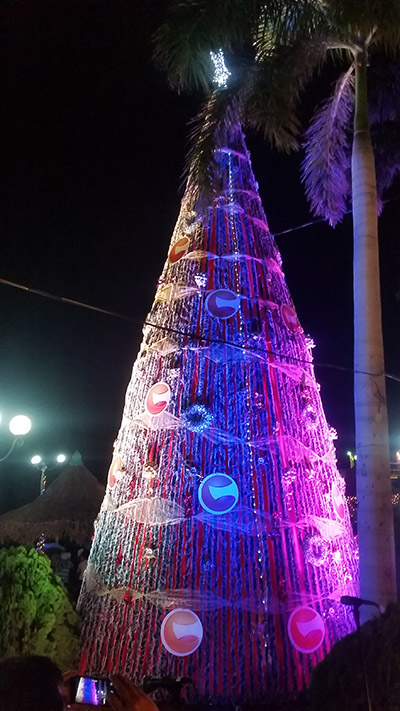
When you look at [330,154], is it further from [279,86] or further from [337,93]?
[279,86]

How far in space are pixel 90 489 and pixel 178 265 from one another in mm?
10184

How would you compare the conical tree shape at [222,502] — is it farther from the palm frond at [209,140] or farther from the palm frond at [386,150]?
the palm frond at [386,150]

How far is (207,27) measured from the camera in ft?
23.7

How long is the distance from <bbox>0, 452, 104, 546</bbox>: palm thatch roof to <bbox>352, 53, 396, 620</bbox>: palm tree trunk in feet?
34.1

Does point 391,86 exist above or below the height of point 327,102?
above

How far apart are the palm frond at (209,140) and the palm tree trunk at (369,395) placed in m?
1.79

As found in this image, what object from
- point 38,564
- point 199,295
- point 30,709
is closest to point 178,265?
point 199,295

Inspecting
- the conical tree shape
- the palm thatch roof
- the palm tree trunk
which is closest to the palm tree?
the palm tree trunk

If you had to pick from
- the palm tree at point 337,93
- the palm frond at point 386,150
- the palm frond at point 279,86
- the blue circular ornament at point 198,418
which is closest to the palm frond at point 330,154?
the palm tree at point 337,93

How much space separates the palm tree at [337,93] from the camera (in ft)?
21.5

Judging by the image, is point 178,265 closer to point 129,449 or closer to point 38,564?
point 129,449

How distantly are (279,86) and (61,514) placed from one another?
12.3m

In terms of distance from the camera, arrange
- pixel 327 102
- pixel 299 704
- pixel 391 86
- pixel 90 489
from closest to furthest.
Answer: pixel 299 704 → pixel 327 102 → pixel 391 86 → pixel 90 489

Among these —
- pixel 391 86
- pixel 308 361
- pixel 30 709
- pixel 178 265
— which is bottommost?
pixel 30 709
